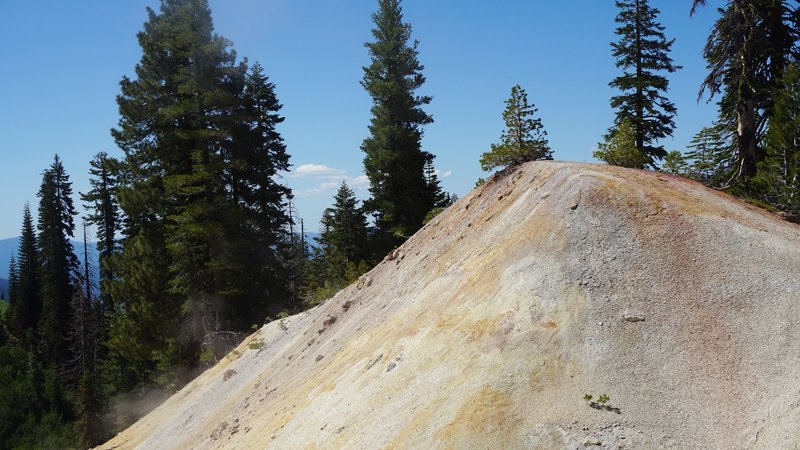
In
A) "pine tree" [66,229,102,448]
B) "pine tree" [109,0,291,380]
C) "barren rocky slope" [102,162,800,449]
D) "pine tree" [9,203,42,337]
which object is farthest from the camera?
"pine tree" [9,203,42,337]

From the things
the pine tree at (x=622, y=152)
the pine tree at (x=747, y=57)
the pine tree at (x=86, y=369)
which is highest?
the pine tree at (x=747, y=57)

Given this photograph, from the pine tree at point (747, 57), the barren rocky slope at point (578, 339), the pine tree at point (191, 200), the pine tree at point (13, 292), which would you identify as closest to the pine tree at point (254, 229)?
the pine tree at point (191, 200)

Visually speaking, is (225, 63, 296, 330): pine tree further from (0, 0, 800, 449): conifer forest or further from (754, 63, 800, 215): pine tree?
(754, 63, 800, 215): pine tree

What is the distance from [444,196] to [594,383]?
27884 mm

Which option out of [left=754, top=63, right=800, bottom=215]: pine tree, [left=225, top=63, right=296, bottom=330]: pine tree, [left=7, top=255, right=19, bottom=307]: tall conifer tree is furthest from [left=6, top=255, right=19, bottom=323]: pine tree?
[left=754, top=63, right=800, bottom=215]: pine tree

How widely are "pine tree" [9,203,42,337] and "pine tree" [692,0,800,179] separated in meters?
70.5

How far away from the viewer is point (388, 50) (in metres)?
30.2

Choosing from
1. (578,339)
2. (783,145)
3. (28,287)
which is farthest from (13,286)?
(783,145)

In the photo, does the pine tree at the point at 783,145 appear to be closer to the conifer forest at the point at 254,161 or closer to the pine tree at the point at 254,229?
the conifer forest at the point at 254,161

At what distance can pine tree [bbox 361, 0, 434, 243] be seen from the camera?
3023cm

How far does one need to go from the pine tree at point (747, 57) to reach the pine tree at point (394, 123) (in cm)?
1549

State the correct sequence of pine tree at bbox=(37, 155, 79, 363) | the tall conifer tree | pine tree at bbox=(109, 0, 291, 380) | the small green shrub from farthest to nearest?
the tall conifer tree → pine tree at bbox=(37, 155, 79, 363) → pine tree at bbox=(109, 0, 291, 380) → the small green shrub

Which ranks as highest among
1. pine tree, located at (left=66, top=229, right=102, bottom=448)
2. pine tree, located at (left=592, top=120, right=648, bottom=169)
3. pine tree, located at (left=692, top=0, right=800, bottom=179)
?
pine tree, located at (left=692, top=0, right=800, bottom=179)

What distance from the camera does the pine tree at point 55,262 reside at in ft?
185
